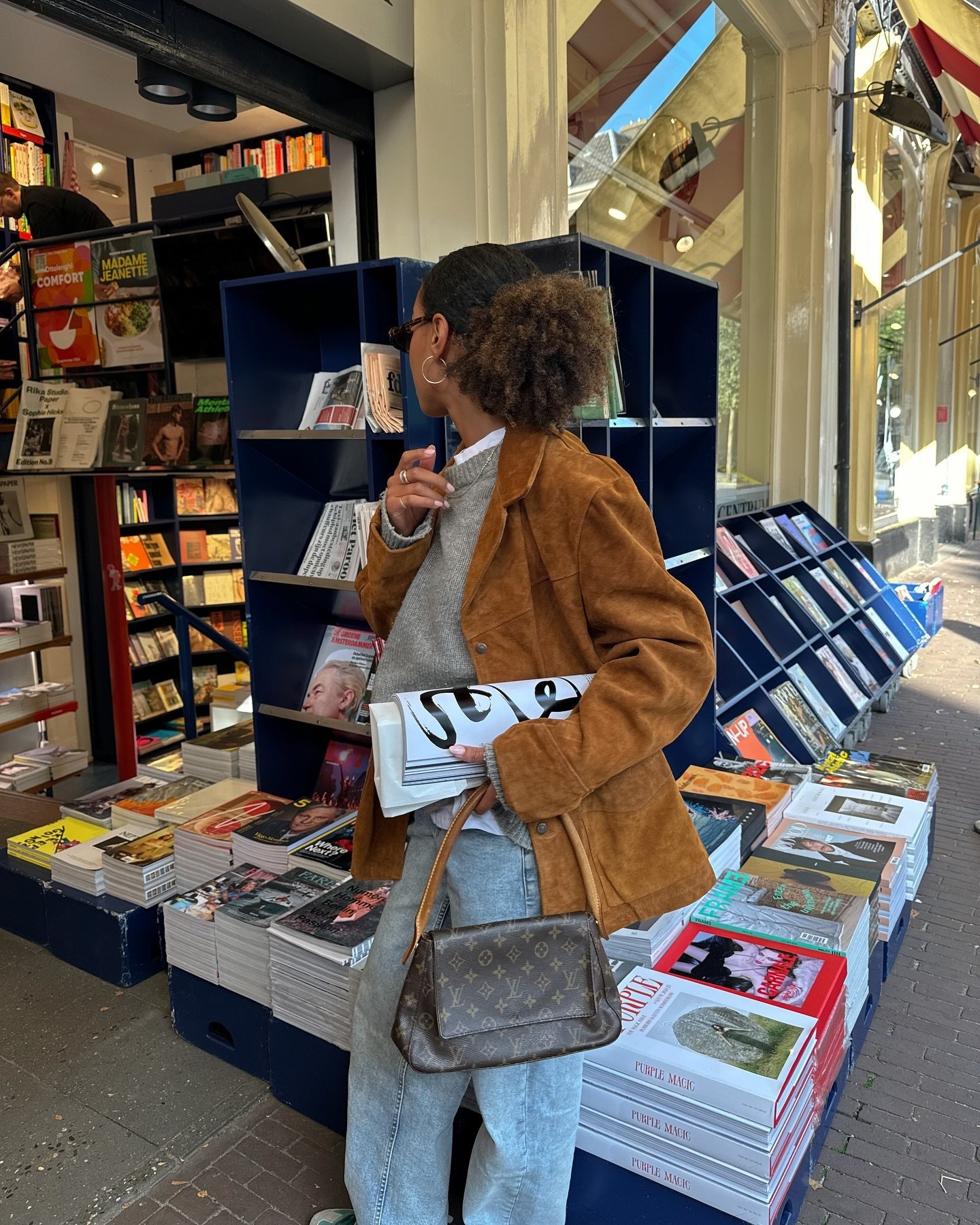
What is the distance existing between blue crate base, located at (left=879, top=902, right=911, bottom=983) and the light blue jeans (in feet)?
4.94

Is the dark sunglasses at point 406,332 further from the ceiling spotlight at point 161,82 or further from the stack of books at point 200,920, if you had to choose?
the ceiling spotlight at point 161,82

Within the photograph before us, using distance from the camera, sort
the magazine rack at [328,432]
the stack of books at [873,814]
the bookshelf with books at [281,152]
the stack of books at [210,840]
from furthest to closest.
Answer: the bookshelf with books at [281,152] < the stack of books at [873,814] < the stack of books at [210,840] < the magazine rack at [328,432]

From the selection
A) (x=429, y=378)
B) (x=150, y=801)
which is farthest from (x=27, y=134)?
(x=429, y=378)

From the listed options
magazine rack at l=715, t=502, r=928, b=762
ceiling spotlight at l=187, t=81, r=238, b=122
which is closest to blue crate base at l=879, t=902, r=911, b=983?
magazine rack at l=715, t=502, r=928, b=762

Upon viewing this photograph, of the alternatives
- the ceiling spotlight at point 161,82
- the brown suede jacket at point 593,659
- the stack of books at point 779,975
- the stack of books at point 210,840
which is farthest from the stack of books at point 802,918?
the ceiling spotlight at point 161,82

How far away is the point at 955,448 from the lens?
47.2ft

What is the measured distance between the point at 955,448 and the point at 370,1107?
49.7 ft

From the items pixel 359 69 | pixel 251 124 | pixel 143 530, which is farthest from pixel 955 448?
pixel 359 69

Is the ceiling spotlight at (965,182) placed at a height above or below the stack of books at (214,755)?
above

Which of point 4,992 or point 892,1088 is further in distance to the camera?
point 4,992

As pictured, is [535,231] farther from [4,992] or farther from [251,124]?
[251,124]

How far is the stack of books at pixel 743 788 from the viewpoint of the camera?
2.94 meters

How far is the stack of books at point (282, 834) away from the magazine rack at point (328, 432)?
0.82 ft

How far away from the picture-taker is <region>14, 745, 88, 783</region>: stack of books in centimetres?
514
